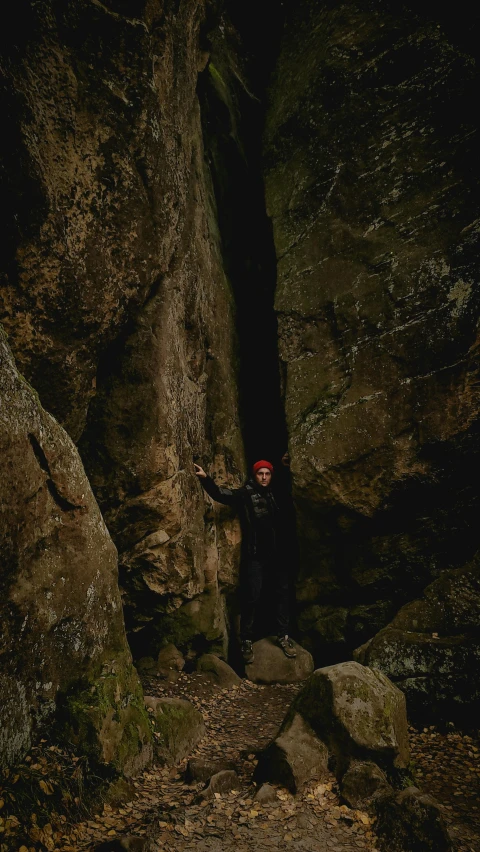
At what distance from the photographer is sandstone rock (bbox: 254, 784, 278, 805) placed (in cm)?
451

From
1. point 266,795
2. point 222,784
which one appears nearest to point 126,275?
point 222,784

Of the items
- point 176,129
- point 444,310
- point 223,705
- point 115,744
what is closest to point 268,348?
point 444,310

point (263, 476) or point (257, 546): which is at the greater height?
point (263, 476)

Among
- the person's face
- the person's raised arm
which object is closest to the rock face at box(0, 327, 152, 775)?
the person's raised arm

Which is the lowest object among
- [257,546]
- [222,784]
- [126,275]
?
[222,784]

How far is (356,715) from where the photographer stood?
4891 millimetres

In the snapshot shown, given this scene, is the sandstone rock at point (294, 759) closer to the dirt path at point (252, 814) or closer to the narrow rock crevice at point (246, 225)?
the dirt path at point (252, 814)

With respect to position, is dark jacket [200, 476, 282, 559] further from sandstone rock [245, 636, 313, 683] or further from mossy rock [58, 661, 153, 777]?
mossy rock [58, 661, 153, 777]

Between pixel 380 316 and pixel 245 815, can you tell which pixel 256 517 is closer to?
pixel 380 316

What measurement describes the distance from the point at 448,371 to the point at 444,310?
1146 millimetres

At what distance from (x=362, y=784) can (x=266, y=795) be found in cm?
96

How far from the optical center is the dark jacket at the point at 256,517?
9383mm

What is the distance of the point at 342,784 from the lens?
15.1 ft

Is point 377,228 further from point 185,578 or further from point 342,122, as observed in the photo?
point 185,578
